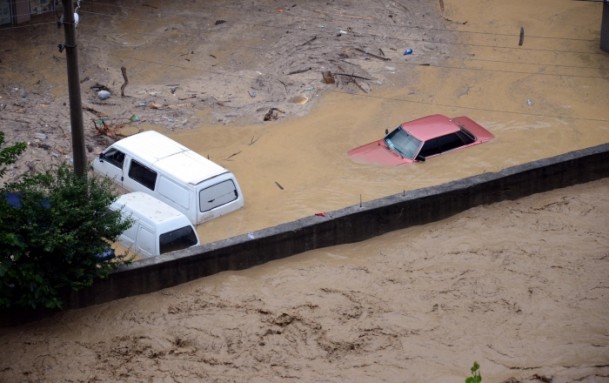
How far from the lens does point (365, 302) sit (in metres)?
13.1

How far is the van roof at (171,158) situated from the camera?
16.3 meters

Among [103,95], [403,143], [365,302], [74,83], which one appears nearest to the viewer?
[365,302]

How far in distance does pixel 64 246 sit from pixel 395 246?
5.18 metres

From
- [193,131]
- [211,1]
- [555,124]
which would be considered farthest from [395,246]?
[211,1]

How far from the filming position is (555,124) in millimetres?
21547

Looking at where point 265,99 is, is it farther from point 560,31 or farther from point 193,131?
point 560,31

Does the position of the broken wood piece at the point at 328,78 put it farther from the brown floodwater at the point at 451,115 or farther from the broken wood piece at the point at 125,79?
the broken wood piece at the point at 125,79

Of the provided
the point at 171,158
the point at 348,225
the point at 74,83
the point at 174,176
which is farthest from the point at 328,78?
the point at 74,83

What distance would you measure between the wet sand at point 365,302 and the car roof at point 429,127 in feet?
1.71

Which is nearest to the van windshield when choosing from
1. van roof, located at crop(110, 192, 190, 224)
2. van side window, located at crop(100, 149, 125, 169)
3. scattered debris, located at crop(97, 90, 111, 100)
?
van roof, located at crop(110, 192, 190, 224)

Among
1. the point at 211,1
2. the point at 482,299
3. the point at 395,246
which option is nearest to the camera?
the point at 482,299

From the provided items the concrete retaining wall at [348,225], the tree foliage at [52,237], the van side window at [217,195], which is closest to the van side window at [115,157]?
the van side window at [217,195]

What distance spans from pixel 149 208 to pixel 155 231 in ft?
2.08

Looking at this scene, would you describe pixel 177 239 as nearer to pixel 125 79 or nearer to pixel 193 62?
pixel 125 79
